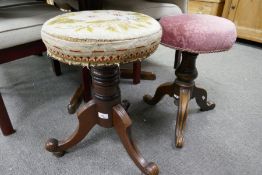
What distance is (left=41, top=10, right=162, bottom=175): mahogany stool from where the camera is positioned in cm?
52

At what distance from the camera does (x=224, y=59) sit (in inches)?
72.5

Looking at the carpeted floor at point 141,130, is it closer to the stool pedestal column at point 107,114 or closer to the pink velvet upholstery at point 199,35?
the stool pedestal column at point 107,114

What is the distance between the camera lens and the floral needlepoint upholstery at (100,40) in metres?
0.52

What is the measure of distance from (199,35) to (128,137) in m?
0.44

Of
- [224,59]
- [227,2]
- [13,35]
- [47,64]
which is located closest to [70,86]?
[47,64]

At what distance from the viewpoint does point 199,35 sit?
29.5 inches

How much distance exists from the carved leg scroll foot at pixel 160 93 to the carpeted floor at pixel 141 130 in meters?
0.04

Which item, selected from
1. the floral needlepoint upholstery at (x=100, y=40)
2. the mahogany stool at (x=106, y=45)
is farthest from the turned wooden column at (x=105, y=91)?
the floral needlepoint upholstery at (x=100, y=40)

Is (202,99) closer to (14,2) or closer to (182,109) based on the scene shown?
(182,109)

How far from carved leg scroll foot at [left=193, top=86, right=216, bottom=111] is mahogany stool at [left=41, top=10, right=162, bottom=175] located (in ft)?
1.46

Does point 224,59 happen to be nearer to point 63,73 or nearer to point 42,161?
point 63,73

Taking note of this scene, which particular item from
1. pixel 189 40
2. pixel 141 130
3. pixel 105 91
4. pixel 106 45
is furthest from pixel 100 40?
pixel 141 130

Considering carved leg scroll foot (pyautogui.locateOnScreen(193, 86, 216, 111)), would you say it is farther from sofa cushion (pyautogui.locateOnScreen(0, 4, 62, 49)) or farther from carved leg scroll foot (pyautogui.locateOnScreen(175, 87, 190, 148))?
sofa cushion (pyautogui.locateOnScreen(0, 4, 62, 49))

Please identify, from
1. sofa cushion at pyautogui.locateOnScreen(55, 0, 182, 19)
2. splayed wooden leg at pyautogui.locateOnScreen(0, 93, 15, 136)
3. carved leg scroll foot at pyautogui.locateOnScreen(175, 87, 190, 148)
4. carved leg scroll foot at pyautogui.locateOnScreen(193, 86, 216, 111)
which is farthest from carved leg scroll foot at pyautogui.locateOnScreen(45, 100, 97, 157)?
sofa cushion at pyautogui.locateOnScreen(55, 0, 182, 19)
